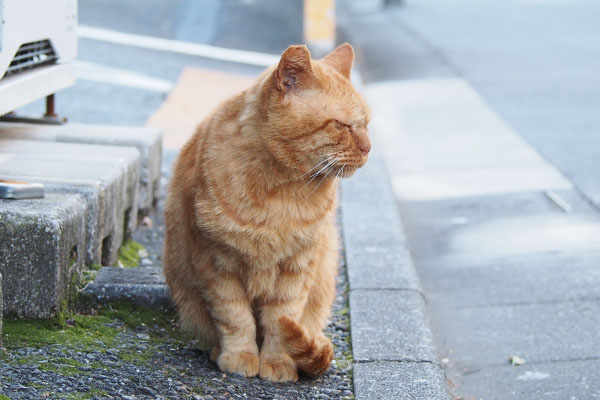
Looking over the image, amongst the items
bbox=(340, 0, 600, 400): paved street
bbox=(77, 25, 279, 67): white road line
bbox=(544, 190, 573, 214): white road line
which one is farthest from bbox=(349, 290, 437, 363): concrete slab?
bbox=(77, 25, 279, 67): white road line

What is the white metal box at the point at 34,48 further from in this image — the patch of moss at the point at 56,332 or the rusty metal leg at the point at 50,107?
the patch of moss at the point at 56,332

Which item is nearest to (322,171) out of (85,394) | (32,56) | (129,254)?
(85,394)

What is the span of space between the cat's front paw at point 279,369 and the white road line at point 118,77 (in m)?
6.16

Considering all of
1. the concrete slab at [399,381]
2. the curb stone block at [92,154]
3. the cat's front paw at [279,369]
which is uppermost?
the curb stone block at [92,154]

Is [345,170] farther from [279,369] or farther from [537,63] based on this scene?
[537,63]

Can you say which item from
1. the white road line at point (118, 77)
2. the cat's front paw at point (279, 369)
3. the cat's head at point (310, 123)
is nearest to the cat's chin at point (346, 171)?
the cat's head at point (310, 123)

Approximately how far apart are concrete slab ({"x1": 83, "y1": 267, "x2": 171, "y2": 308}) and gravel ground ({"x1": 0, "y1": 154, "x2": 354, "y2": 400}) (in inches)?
5.0

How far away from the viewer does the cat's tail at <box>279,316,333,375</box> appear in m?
3.19

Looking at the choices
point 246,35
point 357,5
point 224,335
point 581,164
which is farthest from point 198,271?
point 357,5

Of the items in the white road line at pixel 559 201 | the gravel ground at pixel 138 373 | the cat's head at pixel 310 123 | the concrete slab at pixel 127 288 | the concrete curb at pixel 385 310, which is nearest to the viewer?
the gravel ground at pixel 138 373

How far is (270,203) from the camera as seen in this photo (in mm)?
3121

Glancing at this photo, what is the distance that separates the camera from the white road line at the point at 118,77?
30.0 feet

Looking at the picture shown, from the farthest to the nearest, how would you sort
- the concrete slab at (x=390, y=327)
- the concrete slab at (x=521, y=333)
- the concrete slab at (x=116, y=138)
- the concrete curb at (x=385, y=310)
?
the concrete slab at (x=116, y=138)
the concrete slab at (x=521, y=333)
the concrete slab at (x=390, y=327)
the concrete curb at (x=385, y=310)

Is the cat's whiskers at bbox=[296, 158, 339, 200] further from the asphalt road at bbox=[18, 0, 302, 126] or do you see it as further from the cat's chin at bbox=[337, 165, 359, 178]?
the asphalt road at bbox=[18, 0, 302, 126]
